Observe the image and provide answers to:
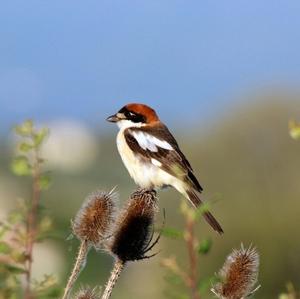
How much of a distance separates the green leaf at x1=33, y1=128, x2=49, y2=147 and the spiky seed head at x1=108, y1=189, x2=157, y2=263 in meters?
1.47

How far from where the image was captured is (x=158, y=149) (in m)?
7.91

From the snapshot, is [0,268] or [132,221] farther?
[132,221]

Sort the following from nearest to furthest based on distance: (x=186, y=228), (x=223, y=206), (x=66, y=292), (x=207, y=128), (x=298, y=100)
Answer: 1. (x=186, y=228)
2. (x=66, y=292)
3. (x=223, y=206)
4. (x=298, y=100)
5. (x=207, y=128)

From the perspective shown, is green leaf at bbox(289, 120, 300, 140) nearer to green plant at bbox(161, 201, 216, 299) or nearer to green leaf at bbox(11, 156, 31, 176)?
green plant at bbox(161, 201, 216, 299)

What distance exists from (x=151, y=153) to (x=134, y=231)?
11.6 feet

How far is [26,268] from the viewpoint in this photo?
2715 mm

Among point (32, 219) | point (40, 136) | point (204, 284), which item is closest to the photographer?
point (204, 284)

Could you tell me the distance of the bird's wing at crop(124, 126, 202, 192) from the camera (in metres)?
7.82

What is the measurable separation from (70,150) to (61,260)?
29.6 m

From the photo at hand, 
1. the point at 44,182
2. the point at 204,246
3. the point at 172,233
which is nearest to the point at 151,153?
the point at 44,182

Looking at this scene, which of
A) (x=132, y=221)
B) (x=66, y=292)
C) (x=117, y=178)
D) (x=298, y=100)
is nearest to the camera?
(x=66, y=292)

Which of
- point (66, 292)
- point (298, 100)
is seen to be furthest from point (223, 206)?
point (66, 292)

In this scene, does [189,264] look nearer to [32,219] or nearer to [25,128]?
[32,219]

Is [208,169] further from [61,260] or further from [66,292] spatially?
[66,292]
